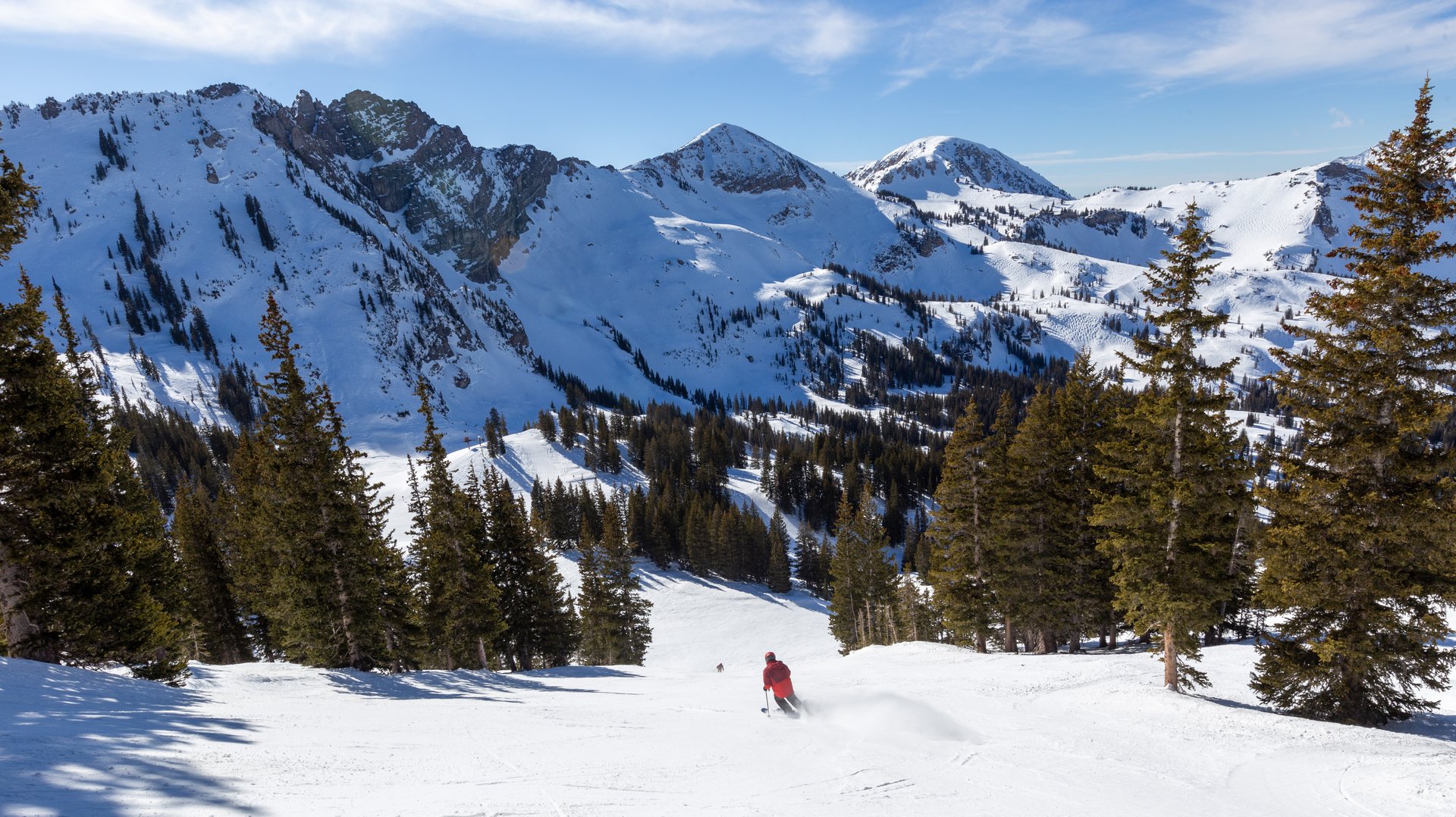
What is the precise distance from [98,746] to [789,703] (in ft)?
39.6

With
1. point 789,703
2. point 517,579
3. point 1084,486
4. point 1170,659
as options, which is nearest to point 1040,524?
point 1084,486

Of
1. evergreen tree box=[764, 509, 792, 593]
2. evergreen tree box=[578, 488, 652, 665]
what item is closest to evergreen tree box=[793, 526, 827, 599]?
evergreen tree box=[764, 509, 792, 593]

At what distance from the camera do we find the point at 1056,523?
2711 centimetres

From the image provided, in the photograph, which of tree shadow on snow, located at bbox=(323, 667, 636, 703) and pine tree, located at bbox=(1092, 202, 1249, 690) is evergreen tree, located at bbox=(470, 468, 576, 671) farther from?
pine tree, located at bbox=(1092, 202, 1249, 690)

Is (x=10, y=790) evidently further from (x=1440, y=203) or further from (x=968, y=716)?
(x=1440, y=203)

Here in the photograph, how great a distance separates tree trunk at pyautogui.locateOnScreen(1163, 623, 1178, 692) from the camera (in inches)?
702

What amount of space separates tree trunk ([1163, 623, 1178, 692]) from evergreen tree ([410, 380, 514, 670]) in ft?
81.1

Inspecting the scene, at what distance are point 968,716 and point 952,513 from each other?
15.8m

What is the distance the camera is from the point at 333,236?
18550 cm

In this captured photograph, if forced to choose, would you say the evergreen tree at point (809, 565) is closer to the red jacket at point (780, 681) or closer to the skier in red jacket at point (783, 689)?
the skier in red jacket at point (783, 689)

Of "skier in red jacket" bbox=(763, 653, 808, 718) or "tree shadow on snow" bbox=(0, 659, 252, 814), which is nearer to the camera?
"tree shadow on snow" bbox=(0, 659, 252, 814)

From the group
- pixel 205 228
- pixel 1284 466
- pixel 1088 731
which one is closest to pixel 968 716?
pixel 1088 731

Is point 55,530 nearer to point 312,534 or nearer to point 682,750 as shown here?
point 312,534

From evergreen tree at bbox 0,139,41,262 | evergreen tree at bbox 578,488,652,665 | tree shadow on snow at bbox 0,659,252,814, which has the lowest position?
evergreen tree at bbox 578,488,652,665
